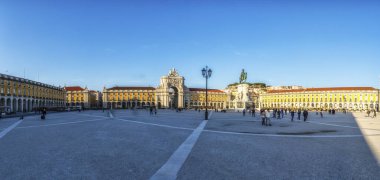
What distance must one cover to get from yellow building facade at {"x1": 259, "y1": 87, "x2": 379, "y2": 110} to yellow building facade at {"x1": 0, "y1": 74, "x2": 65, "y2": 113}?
108734 millimetres

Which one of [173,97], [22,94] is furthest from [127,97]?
[22,94]

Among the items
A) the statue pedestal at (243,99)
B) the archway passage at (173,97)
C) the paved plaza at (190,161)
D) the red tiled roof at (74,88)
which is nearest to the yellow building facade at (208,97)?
the archway passage at (173,97)

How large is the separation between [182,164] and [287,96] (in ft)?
477

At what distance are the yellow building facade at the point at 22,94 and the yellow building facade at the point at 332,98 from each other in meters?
109

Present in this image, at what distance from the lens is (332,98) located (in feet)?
419

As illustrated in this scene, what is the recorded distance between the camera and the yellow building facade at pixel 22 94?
6388cm

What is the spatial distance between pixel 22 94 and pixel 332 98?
127223 mm

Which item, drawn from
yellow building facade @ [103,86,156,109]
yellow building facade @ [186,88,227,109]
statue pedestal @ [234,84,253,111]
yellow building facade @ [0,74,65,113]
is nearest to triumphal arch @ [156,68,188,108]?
yellow building facade @ [103,86,156,109]

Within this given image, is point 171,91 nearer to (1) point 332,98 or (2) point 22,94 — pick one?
(2) point 22,94

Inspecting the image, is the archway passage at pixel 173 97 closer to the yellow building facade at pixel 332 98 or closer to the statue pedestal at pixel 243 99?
the yellow building facade at pixel 332 98

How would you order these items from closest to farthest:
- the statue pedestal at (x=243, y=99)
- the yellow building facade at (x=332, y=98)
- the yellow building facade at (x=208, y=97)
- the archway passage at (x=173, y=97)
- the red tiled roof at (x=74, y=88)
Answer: the statue pedestal at (x=243, y=99) → the yellow building facade at (x=332, y=98) → the archway passage at (x=173, y=97) → the red tiled roof at (x=74, y=88) → the yellow building facade at (x=208, y=97)

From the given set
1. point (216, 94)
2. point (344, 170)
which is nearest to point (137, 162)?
point (344, 170)

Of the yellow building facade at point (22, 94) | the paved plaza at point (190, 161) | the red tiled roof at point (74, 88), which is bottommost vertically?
the paved plaza at point (190, 161)

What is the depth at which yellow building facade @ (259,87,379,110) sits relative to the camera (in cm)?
12062
